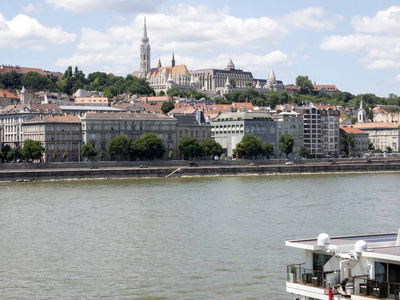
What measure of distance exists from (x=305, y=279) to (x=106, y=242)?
14.4 m

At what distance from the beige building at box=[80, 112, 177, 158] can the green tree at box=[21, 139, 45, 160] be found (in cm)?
725

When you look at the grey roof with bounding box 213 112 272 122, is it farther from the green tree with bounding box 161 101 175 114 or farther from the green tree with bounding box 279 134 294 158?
the green tree with bounding box 161 101 175 114

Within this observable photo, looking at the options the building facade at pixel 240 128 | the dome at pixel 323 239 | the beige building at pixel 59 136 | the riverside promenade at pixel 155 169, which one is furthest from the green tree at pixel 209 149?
the dome at pixel 323 239

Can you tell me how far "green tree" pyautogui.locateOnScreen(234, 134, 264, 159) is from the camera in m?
97.0

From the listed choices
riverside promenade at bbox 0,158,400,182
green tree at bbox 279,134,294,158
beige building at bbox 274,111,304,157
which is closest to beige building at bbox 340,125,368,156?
beige building at bbox 274,111,304,157

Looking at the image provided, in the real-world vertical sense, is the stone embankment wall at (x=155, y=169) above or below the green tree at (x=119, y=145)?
below

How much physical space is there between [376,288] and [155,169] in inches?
2470

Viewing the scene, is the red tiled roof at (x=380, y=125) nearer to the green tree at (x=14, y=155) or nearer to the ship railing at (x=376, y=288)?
the green tree at (x=14, y=155)

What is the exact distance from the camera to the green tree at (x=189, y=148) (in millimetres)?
94000

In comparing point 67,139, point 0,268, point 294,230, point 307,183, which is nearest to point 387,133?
point 67,139

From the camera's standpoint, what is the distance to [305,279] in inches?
608

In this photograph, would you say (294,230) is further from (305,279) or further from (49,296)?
(305,279)

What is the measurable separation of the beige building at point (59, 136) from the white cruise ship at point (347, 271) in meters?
79.5

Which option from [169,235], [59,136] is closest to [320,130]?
[59,136]
